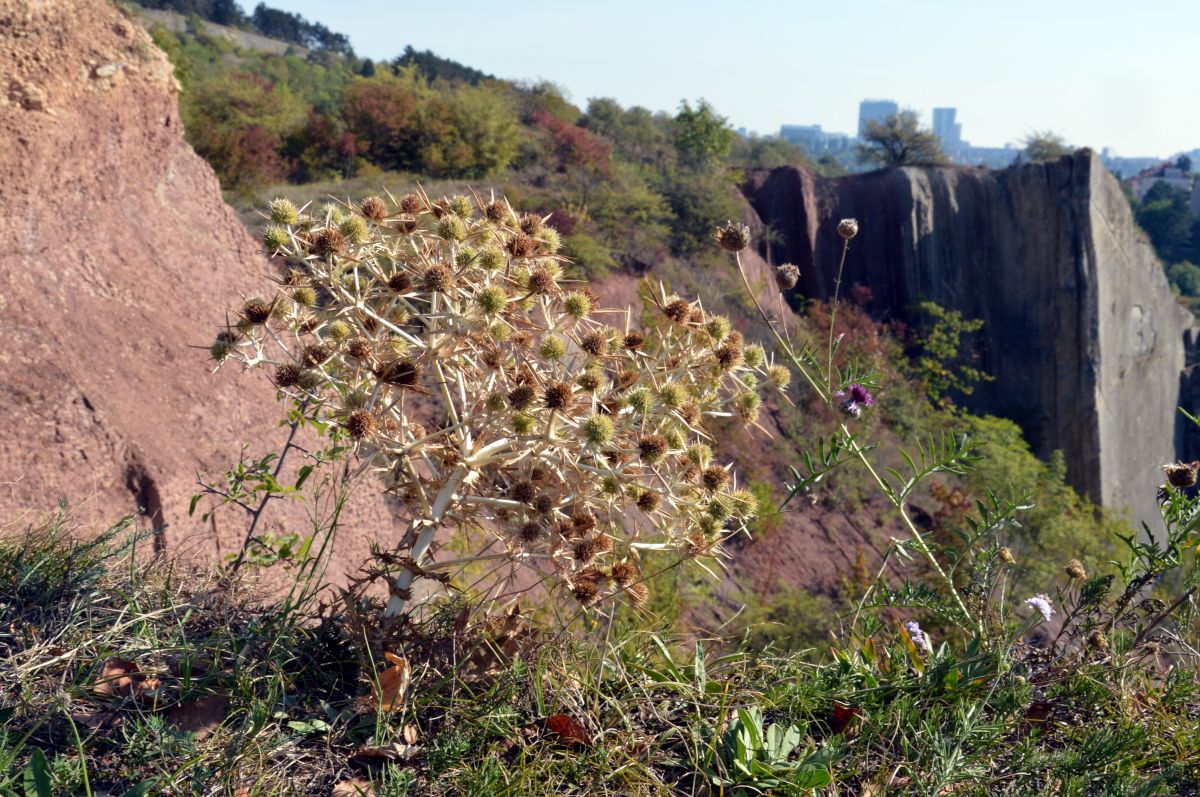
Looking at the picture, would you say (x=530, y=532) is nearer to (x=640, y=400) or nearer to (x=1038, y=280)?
(x=640, y=400)

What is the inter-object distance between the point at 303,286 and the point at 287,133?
15.9 m

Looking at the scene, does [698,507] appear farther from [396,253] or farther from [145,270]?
[145,270]

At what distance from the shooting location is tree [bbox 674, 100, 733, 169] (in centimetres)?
2372

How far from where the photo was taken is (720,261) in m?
16.3

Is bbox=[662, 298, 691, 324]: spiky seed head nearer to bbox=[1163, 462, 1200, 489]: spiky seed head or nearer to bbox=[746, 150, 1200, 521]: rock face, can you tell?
→ bbox=[1163, 462, 1200, 489]: spiky seed head

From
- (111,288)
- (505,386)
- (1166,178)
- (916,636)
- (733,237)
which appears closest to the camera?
(505,386)

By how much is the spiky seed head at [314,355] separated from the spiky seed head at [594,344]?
0.56 meters

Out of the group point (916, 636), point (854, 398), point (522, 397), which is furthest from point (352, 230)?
point (916, 636)

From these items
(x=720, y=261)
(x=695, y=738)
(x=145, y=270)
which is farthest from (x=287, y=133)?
(x=695, y=738)

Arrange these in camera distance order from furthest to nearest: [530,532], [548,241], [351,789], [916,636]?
[916,636] < [548,241] < [530,532] < [351,789]

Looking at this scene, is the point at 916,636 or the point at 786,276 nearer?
the point at 916,636

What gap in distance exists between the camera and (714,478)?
2.10 m

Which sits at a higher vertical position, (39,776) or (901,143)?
(901,143)

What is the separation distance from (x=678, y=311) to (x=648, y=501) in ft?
1.57
